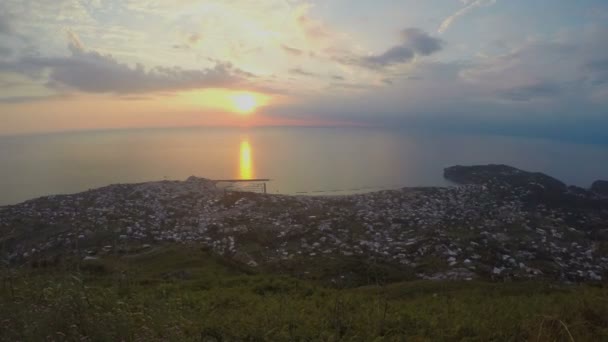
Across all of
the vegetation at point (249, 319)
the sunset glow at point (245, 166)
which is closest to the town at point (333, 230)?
the vegetation at point (249, 319)

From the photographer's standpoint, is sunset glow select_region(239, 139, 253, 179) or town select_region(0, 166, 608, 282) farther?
sunset glow select_region(239, 139, 253, 179)

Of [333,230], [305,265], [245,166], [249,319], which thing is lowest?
[305,265]

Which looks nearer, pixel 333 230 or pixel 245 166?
pixel 333 230

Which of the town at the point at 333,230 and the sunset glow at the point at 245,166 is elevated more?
the sunset glow at the point at 245,166

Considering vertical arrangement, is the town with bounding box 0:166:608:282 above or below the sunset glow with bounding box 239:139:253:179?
below

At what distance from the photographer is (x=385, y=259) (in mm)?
23500

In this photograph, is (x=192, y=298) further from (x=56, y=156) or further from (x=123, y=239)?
(x=56, y=156)

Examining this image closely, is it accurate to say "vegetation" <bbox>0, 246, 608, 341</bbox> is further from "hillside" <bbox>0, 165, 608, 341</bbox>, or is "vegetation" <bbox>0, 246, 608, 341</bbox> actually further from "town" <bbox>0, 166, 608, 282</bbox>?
"town" <bbox>0, 166, 608, 282</bbox>

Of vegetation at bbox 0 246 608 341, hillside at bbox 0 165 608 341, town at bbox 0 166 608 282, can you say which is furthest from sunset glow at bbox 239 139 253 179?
vegetation at bbox 0 246 608 341

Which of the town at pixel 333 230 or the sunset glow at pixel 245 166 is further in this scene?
the sunset glow at pixel 245 166

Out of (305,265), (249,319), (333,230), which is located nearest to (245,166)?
(333,230)

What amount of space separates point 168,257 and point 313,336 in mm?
17395

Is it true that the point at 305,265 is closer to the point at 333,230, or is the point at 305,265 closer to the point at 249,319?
the point at 333,230

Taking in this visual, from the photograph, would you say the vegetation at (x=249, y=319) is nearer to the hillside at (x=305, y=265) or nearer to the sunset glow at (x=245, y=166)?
the hillside at (x=305, y=265)
